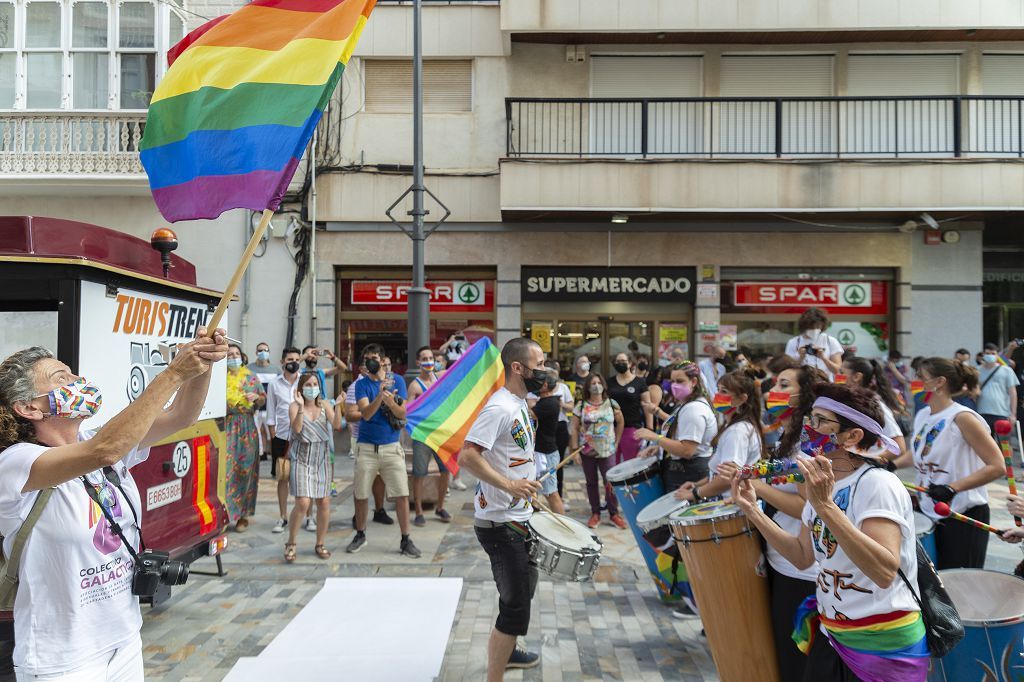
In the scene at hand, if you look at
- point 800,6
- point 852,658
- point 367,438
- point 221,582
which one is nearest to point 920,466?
point 852,658

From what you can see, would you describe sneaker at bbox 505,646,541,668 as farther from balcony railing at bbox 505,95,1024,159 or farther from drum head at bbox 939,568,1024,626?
balcony railing at bbox 505,95,1024,159

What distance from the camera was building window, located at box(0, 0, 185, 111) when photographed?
14094 millimetres

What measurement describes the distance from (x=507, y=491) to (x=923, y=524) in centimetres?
242

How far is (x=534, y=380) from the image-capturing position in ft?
14.6

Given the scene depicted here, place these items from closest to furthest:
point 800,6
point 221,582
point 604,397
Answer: point 221,582 < point 604,397 < point 800,6

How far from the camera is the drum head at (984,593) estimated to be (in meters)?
3.16

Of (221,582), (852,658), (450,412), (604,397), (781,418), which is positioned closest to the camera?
(852,658)

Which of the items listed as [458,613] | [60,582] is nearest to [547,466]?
[458,613]

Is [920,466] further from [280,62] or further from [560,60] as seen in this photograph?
[560,60]

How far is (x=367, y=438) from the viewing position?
733 cm

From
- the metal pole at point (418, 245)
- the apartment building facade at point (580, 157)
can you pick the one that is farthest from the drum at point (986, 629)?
the apartment building facade at point (580, 157)

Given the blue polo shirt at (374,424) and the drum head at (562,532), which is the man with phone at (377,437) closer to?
the blue polo shirt at (374,424)

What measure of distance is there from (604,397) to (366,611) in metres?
4.08

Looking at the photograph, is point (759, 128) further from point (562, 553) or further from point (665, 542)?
point (562, 553)
